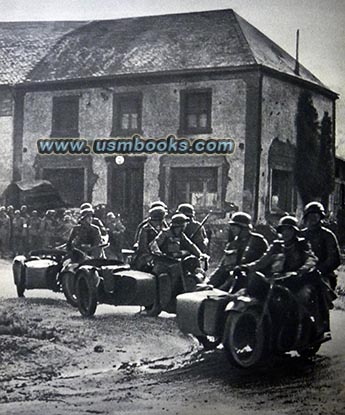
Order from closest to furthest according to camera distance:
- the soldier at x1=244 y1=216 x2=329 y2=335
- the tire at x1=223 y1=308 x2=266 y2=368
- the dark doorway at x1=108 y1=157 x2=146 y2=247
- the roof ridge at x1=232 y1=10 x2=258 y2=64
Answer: the tire at x1=223 y1=308 x2=266 y2=368, the soldier at x1=244 y1=216 x2=329 y2=335, the roof ridge at x1=232 y1=10 x2=258 y2=64, the dark doorway at x1=108 y1=157 x2=146 y2=247

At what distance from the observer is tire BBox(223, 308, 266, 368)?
3.35 meters

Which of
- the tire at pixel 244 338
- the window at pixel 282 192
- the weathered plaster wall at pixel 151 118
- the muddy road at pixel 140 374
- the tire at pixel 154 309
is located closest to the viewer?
the muddy road at pixel 140 374

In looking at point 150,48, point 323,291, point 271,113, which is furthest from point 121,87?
point 323,291

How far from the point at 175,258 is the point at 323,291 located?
922 mm

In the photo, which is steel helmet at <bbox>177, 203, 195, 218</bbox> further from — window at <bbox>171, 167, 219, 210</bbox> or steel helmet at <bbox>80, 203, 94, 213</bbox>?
steel helmet at <bbox>80, 203, 94, 213</bbox>

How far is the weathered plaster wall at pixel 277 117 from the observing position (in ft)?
11.9

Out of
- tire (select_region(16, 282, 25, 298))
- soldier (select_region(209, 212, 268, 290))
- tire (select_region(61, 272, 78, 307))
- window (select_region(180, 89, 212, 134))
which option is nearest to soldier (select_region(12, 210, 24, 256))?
tire (select_region(16, 282, 25, 298))

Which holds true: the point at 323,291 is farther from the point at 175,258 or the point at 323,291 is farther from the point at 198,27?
the point at 198,27

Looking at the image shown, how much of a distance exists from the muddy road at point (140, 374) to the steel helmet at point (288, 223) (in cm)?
41

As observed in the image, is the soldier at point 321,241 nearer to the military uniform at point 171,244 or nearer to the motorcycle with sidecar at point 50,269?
the military uniform at point 171,244

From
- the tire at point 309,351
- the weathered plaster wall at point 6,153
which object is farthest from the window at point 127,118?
the tire at point 309,351

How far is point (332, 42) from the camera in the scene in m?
3.65

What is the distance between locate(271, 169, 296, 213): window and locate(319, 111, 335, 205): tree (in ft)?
0.63

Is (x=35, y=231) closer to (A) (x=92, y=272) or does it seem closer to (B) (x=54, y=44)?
(A) (x=92, y=272)
